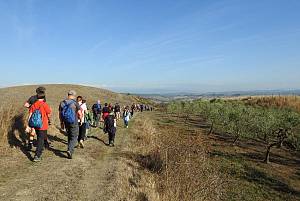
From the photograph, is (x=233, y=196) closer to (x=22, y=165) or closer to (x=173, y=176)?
(x=173, y=176)

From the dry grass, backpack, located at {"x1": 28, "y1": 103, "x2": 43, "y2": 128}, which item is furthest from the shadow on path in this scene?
the dry grass

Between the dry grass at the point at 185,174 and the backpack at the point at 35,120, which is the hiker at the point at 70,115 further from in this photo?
the dry grass at the point at 185,174

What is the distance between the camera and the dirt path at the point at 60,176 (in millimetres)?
8117

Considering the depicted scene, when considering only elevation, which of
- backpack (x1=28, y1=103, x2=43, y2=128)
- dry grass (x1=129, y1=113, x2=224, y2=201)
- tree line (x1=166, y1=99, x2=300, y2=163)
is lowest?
tree line (x1=166, y1=99, x2=300, y2=163)

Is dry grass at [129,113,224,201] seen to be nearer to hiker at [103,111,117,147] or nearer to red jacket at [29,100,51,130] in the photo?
hiker at [103,111,117,147]

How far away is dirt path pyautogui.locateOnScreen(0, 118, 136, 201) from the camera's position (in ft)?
26.6

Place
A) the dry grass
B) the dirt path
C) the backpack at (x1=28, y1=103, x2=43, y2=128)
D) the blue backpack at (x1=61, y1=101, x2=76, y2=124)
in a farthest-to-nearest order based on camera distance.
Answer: the blue backpack at (x1=61, y1=101, x2=76, y2=124) → the backpack at (x1=28, y1=103, x2=43, y2=128) → the dry grass → the dirt path

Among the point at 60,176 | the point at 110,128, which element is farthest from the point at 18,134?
the point at 60,176

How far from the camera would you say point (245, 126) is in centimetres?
3762

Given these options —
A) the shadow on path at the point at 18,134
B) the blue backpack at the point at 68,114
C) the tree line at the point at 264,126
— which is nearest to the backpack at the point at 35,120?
the blue backpack at the point at 68,114

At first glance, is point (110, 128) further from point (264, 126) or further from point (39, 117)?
point (264, 126)

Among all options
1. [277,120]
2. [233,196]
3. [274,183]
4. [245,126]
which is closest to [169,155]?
[233,196]

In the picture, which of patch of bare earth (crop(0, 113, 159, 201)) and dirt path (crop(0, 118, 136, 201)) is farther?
Result: patch of bare earth (crop(0, 113, 159, 201))

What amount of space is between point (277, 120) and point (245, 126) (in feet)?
14.3
